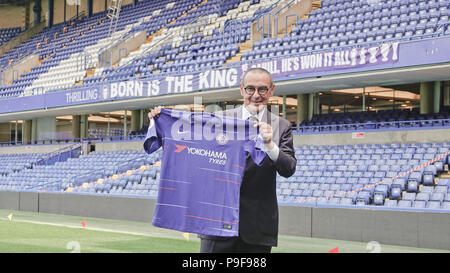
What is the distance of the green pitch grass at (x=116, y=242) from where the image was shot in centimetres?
1112

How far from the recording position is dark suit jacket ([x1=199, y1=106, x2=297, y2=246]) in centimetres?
388

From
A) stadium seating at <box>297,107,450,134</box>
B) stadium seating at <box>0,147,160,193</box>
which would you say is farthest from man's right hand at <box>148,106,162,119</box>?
stadium seating at <box>0,147,160,193</box>

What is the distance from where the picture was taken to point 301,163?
19312 mm

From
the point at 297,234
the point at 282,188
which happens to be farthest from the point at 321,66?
the point at 297,234

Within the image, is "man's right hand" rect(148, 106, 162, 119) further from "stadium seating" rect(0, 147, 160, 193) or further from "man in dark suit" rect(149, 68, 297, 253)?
"stadium seating" rect(0, 147, 160, 193)

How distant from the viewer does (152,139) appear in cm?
463

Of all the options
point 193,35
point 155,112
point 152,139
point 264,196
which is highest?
point 193,35

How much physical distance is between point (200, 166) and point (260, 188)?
70cm

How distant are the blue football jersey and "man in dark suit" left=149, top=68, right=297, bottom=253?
0.12m

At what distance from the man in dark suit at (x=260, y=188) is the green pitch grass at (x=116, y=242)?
718 centimetres

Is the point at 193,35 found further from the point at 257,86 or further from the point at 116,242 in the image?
the point at 257,86

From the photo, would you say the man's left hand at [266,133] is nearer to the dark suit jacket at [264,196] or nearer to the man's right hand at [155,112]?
the dark suit jacket at [264,196]

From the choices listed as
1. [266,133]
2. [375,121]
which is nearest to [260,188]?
[266,133]
